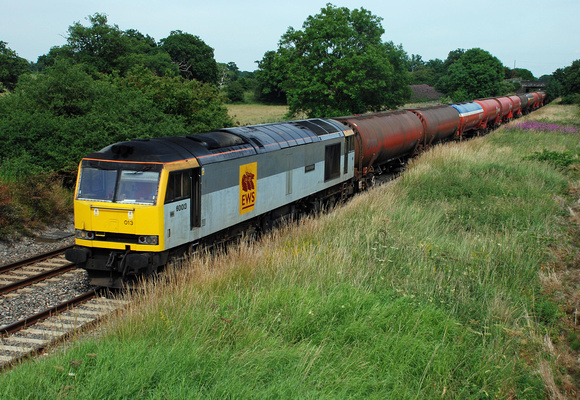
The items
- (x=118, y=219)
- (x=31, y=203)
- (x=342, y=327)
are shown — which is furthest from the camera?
(x=31, y=203)

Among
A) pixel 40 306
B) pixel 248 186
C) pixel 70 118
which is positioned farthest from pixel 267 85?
pixel 40 306

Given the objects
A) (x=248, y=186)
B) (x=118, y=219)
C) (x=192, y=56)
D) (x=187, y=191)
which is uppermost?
(x=192, y=56)

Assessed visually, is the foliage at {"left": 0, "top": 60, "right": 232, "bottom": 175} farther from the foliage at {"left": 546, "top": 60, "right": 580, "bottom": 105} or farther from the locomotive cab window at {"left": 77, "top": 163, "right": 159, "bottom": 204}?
the foliage at {"left": 546, "top": 60, "right": 580, "bottom": 105}

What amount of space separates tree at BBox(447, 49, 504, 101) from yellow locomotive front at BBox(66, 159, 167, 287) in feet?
223

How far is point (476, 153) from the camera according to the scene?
848 inches

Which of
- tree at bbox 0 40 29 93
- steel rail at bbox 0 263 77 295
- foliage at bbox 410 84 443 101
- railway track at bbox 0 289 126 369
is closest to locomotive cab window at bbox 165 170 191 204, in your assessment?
railway track at bbox 0 289 126 369

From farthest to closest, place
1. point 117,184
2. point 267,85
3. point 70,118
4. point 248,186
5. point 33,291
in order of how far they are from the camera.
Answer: point 267,85 → point 70,118 → point 248,186 → point 33,291 → point 117,184

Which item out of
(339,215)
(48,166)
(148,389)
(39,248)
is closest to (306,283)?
(148,389)

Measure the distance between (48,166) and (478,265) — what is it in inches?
541

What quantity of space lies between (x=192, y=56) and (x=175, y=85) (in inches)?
2479

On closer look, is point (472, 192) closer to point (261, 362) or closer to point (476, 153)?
point (476, 153)

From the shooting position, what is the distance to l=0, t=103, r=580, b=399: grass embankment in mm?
4961

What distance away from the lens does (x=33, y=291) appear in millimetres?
9578

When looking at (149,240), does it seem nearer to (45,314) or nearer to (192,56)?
(45,314)
